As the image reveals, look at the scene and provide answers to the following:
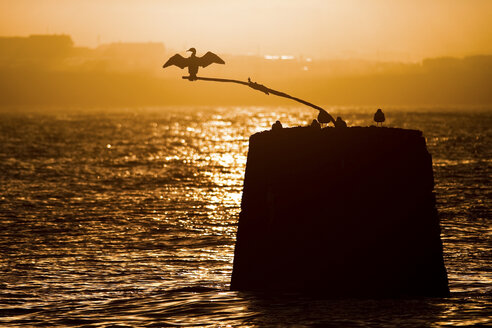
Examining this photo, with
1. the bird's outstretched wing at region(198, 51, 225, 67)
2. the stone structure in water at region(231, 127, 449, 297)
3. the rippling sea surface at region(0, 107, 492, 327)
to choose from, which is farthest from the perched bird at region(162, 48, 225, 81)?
the rippling sea surface at region(0, 107, 492, 327)

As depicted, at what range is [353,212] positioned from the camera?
13.4 meters

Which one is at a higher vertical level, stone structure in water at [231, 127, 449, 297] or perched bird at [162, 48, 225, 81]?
perched bird at [162, 48, 225, 81]

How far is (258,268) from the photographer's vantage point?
13.8m

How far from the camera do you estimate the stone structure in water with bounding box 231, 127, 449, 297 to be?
43.8 ft

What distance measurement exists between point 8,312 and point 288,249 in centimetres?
512

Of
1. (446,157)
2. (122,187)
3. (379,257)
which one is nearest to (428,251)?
Result: (379,257)

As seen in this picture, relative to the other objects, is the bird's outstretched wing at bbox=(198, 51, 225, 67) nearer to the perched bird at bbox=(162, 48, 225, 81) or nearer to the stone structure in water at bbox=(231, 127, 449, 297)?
the perched bird at bbox=(162, 48, 225, 81)

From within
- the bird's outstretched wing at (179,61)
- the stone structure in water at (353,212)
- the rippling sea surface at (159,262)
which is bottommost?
the rippling sea surface at (159,262)

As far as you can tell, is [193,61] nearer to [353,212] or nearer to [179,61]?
[179,61]

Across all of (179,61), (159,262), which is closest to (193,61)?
(179,61)

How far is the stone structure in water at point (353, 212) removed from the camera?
1334 centimetres

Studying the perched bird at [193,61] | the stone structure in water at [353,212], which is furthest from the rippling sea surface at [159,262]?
the perched bird at [193,61]

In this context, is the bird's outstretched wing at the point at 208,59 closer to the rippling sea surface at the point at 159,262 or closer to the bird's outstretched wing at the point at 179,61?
the bird's outstretched wing at the point at 179,61

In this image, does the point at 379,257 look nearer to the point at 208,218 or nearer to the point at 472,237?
the point at 472,237
